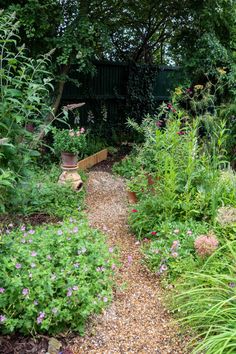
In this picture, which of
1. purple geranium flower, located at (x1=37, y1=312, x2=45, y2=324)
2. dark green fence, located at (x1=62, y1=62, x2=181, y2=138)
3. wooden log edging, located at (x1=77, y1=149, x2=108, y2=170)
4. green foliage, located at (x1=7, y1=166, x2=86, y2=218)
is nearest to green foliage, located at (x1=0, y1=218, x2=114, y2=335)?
purple geranium flower, located at (x1=37, y1=312, x2=45, y2=324)

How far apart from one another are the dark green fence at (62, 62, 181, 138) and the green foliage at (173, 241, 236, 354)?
189 inches

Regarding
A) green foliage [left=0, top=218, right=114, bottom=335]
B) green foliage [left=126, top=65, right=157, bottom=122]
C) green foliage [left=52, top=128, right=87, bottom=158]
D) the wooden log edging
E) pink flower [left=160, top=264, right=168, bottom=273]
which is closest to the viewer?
green foliage [left=0, top=218, right=114, bottom=335]

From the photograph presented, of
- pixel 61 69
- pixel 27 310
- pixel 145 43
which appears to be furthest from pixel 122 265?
pixel 145 43

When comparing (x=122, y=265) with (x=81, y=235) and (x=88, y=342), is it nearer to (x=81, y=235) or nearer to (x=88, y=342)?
(x=81, y=235)

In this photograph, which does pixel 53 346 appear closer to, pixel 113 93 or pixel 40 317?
pixel 40 317

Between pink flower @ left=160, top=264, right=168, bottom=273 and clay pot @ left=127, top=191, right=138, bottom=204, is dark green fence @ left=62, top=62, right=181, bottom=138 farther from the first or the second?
pink flower @ left=160, top=264, right=168, bottom=273

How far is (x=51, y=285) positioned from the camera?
1905 millimetres

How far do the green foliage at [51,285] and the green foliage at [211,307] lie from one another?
49 cm

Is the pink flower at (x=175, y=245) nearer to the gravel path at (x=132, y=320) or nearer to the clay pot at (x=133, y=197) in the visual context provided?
the gravel path at (x=132, y=320)

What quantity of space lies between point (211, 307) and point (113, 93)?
586cm

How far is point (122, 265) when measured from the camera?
281 cm

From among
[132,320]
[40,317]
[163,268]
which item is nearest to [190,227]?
[163,268]

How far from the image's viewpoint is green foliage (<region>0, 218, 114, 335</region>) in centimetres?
187

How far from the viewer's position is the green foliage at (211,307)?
1759 mm
